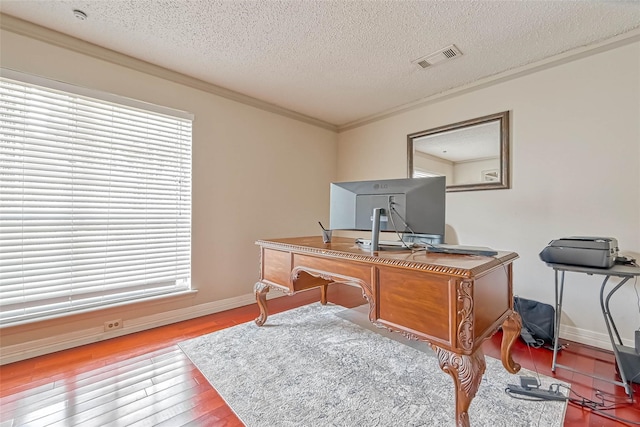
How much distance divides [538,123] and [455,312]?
84.9 inches

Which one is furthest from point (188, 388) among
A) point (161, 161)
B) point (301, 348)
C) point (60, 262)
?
point (161, 161)

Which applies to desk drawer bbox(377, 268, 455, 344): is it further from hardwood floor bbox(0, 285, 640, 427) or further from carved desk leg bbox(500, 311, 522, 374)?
hardwood floor bbox(0, 285, 640, 427)

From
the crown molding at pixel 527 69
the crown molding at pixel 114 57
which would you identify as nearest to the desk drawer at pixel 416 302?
the crown molding at pixel 527 69

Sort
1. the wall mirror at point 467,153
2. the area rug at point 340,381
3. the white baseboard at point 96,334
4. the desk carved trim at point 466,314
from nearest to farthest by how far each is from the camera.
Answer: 1. the desk carved trim at point 466,314
2. the area rug at point 340,381
3. the white baseboard at point 96,334
4. the wall mirror at point 467,153

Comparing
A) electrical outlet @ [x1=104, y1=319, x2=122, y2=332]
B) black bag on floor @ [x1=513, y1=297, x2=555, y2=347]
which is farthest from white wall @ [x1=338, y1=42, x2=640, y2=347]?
electrical outlet @ [x1=104, y1=319, x2=122, y2=332]

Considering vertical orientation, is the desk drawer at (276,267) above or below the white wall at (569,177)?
below

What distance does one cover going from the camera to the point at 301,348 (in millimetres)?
2043

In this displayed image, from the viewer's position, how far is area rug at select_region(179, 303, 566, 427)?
1.34m

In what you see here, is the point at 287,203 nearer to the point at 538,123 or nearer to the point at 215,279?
the point at 215,279

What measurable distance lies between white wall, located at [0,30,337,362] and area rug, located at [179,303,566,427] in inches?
26.5

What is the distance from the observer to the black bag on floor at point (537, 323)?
213 cm

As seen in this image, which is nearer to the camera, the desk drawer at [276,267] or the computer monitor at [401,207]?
the computer monitor at [401,207]

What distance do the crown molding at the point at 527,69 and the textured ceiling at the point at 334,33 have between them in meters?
0.05

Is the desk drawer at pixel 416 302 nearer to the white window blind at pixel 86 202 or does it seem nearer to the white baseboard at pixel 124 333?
the white baseboard at pixel 124 333
